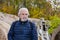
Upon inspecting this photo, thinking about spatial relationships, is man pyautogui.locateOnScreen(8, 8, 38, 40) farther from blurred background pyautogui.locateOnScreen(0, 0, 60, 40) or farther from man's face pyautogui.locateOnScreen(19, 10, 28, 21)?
blurred background pyautogui.locateOnScreen(0, 0, 60, 40)

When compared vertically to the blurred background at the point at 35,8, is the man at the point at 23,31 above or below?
above

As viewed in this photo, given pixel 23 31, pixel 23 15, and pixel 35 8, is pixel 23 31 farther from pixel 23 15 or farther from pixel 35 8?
pixel 35 8

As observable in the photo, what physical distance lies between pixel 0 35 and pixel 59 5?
67.7 ft

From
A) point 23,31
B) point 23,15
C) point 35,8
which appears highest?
point 23,15

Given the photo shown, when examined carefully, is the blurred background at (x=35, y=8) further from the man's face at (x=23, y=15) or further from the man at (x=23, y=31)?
the man's face at (x=23, y=15)

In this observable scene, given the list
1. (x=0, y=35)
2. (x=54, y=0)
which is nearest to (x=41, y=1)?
(x=54, y=0)

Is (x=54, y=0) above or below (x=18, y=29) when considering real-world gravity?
below

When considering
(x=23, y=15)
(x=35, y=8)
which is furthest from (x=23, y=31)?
(x=35, y=8)

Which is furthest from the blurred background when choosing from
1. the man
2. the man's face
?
the man's face

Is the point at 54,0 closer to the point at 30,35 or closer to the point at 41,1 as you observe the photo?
the point at 41,1

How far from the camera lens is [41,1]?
25047 millimetres

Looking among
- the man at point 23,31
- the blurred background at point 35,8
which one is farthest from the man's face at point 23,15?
the blurred background at point 35,8

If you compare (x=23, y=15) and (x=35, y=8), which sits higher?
(x=23, y=15)

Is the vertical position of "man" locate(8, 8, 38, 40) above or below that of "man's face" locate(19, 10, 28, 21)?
below
